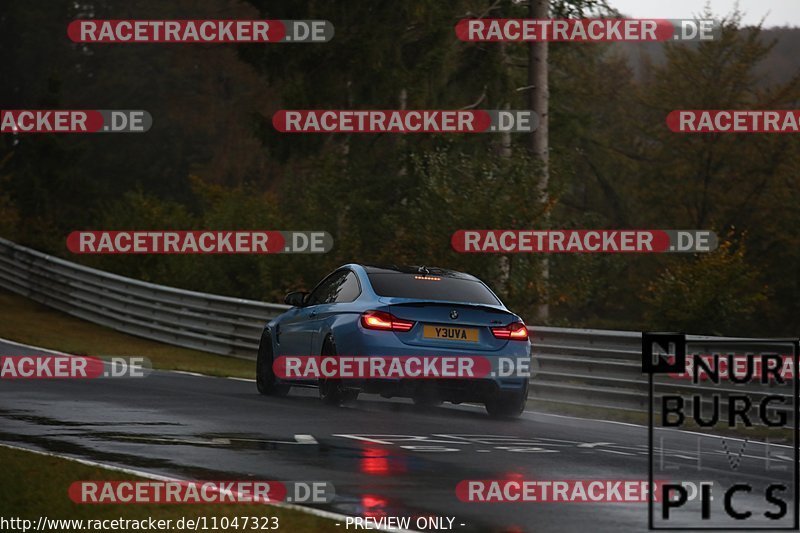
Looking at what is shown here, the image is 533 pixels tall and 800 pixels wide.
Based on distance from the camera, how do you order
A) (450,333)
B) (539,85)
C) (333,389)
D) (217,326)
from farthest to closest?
(539,85) < (217,326) < (333,389) < (450,333)

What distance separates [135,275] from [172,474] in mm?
23132

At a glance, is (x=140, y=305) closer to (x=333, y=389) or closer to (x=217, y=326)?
(x=217, y=326)

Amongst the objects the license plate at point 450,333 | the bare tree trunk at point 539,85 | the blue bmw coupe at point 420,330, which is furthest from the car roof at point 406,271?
the bare tree trunk at point 539,85

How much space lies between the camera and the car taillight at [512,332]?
15055 millimetres

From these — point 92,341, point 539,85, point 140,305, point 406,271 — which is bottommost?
point 406,271

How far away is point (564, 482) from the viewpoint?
9852 mm

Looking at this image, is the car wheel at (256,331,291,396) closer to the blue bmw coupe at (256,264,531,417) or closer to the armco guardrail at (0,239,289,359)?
the blue bmw coupe at (256,264,531,417)

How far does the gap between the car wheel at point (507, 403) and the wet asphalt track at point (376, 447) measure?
0.17 meters

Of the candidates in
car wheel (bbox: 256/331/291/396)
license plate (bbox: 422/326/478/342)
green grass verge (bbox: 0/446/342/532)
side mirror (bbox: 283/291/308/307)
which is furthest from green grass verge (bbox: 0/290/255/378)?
green grass verge (bbox: 0/446/342/532)

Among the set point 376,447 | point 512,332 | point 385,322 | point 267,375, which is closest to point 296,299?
point 267,375

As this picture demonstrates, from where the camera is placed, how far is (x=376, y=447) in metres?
11.7

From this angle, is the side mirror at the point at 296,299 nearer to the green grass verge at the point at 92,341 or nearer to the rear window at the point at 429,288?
the rear window at the point at 429,288

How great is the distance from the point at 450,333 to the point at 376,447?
3.28 metres

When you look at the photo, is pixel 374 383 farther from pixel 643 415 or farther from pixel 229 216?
pixel 229 216
